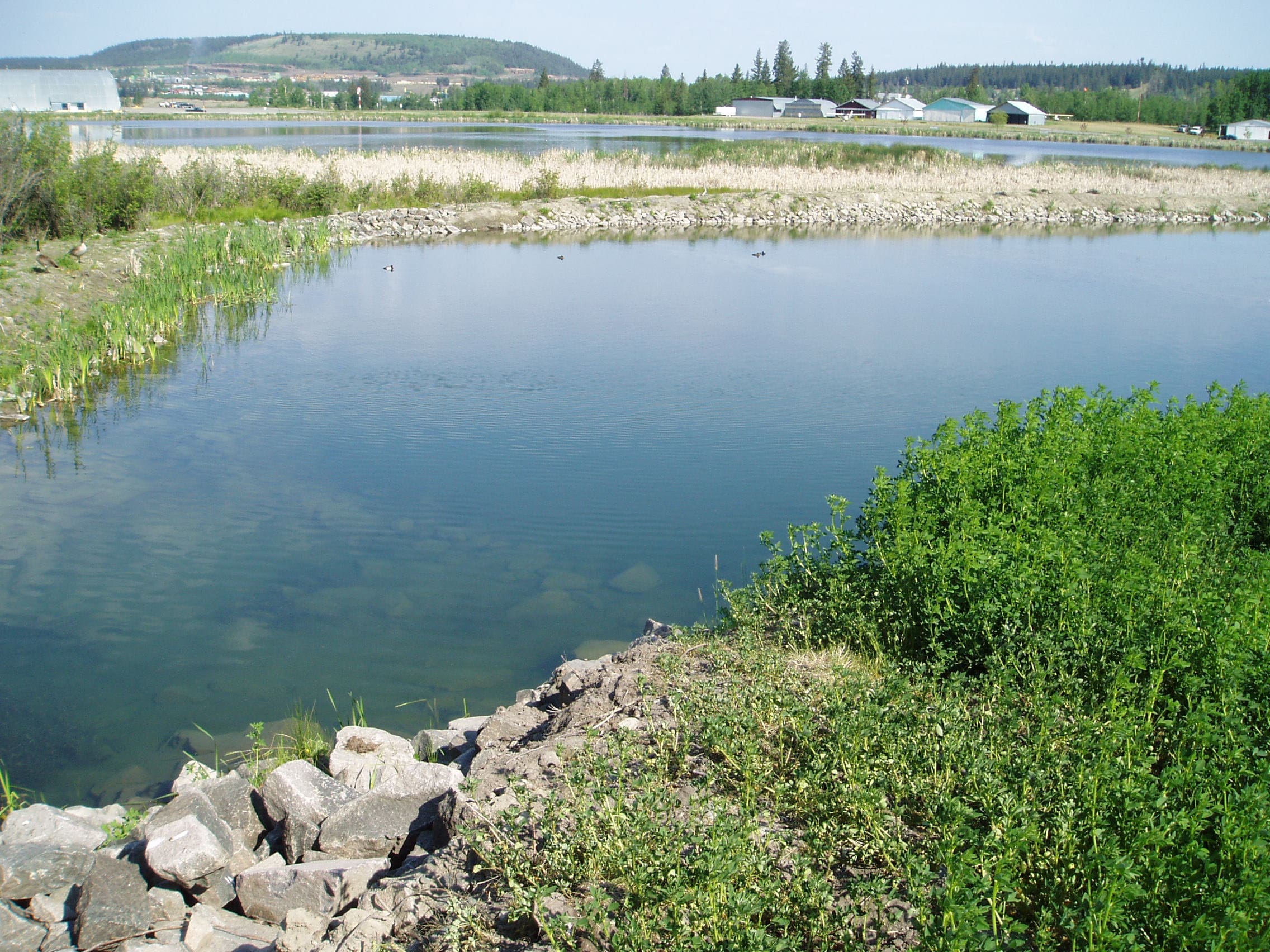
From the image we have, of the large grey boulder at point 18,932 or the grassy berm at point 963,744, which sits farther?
the large grey boulder at point 18,932

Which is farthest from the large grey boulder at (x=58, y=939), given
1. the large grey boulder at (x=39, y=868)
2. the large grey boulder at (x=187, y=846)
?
the large grey boulder at (x=187, y=846)

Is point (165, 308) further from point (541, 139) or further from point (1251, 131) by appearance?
point (1251, 131)

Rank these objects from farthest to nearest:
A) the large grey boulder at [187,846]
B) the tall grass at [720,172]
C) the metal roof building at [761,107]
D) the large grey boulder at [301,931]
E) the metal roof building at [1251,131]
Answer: the metal roof building at [761,107] < the metal roof building at [1251,131] < the tall grass at [720,172] < the large grey boulder at [187,846] < the large grey boulder at [301,931]

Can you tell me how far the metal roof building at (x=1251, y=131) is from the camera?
279 feet

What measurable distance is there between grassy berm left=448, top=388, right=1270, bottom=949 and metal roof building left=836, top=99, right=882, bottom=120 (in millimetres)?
111125

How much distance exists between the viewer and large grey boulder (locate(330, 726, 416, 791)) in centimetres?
500

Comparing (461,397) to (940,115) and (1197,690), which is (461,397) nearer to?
(1197,690)

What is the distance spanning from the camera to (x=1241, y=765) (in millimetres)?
3580

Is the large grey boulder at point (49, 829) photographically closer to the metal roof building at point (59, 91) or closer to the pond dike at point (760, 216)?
the pond dike at point (760, 216)

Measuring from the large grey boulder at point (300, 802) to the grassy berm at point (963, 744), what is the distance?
3.63 feet

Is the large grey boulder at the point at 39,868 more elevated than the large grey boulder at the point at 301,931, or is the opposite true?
the large grey boulder at the point at 301,931

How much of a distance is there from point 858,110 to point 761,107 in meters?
10.9

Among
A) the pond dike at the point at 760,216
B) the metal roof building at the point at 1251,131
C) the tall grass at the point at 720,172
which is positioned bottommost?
the pond dike at the point at 760,216

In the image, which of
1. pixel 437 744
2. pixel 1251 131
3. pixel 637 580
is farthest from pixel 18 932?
pixel 1251 131
